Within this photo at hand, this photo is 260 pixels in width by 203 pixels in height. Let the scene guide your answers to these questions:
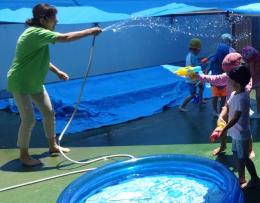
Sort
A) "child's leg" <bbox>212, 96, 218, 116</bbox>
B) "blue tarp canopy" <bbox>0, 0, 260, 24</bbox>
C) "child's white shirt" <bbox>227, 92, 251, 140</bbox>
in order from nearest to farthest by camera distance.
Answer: "child's white shirt" <bbox>227, 92, 251, 140</bbox> < "blue tarp canopy" <bbox>0, 0, 260, 24</bbox> < "child's leg" <bbox>212, 96, 218, 116</bbox>

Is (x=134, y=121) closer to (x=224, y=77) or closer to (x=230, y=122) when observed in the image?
(x=224, y=77)

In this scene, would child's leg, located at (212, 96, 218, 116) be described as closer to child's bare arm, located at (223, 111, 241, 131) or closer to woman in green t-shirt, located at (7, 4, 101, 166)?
woman in green t-shirt, located at (7, 4, 101, 166)

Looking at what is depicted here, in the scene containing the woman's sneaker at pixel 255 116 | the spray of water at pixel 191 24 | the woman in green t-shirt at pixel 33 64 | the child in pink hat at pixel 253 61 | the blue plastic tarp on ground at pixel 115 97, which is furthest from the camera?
the spray of water at pixel 191 24

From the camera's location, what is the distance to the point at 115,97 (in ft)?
23.2

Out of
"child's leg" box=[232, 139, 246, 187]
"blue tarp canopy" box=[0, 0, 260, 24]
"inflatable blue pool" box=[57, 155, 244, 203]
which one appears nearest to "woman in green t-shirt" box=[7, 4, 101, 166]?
"blue tarp canopy" box=[0, 0, 260, 24]

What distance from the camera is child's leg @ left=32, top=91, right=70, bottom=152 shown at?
15.0 ft

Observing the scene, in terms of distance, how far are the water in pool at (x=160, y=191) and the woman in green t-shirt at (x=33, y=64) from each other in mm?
1158

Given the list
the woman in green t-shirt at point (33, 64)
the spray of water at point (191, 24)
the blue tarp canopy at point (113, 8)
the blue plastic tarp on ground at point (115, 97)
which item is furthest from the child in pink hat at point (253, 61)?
the spray of water at point (191, 24)

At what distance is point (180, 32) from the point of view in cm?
992

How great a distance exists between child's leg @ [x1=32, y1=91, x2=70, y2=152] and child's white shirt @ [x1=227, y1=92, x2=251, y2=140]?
1848 mm

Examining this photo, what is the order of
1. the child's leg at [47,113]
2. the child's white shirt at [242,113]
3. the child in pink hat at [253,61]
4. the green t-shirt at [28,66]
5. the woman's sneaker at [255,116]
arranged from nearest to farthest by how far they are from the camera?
the child's white shirt at [242,113] < the green t-shirt at [28,66] < the child's leg at [47,113] < the child in pink hat at [253,61] < the woman's sneaker at [255,116]

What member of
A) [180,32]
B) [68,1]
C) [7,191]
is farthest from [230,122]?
[180,32]

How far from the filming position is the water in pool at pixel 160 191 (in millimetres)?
3590

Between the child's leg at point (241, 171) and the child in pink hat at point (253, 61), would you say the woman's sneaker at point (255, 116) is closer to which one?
the child in pink hat at point (253, 61)
